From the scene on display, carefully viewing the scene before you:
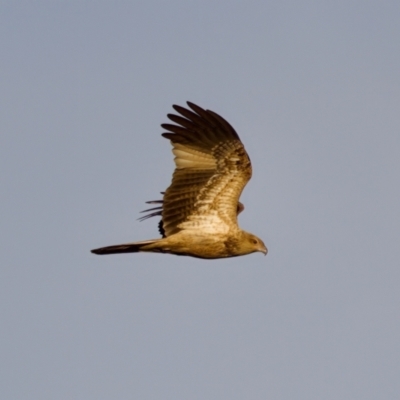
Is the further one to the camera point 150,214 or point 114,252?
point 150,214

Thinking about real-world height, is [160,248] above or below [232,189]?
below

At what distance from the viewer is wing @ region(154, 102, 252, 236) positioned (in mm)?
13477

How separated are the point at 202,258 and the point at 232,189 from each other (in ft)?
3.47

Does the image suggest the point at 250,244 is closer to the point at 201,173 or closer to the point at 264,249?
the point at 264,249

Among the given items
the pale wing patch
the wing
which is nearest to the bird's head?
the wing

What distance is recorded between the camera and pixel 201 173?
13523 mm

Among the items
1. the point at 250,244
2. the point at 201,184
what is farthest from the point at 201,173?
the point at 250,244

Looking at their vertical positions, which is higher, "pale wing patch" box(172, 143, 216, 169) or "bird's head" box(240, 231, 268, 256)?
"pale wing patch" box(172, 143, 216, 169)

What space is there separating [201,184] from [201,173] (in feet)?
0.50

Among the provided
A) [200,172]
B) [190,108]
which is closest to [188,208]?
[200,172]

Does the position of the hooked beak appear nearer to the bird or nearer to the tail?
the bird

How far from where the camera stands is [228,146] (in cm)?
1348

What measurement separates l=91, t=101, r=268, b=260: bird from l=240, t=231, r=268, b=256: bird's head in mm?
168

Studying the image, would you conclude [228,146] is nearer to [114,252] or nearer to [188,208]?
[188,208]
